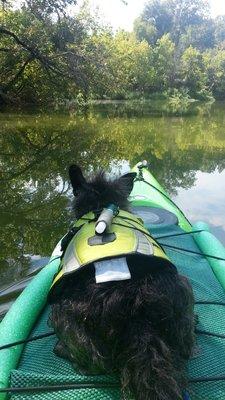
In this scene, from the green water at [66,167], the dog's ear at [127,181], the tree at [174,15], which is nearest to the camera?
the dog's ear at [127,181]

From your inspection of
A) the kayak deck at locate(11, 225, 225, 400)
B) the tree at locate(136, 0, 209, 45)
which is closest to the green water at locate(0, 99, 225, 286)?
the kayak deck at locate(11, 225, 225, 400)

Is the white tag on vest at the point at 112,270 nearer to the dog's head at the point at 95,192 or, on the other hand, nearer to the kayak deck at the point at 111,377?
the kayak deck at the point at 111,377


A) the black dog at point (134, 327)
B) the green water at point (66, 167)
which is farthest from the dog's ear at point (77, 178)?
the green water at point (66, 167)

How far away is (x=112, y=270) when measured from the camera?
2.05 metres

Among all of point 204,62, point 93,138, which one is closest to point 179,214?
point 93,138

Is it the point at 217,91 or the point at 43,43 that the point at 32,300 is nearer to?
the point at 43,43

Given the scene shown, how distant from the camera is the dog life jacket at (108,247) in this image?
218 centimetres

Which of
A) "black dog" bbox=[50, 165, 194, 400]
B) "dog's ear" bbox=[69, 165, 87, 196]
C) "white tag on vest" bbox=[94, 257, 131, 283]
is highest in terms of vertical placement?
"dog's ear" bbox=[69, 165, 87, 196]

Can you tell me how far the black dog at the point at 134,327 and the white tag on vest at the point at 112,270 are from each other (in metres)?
0.03

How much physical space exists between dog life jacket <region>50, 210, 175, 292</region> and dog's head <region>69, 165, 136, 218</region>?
0.28 m

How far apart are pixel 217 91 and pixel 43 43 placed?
45923 millimetres

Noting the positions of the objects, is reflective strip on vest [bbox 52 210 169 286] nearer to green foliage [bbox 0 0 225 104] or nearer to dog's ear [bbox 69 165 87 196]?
dog's ear [bbox 69 165 87 196]

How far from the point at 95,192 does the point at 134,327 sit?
3.88 feet

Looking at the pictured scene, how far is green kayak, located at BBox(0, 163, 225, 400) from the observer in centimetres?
213
